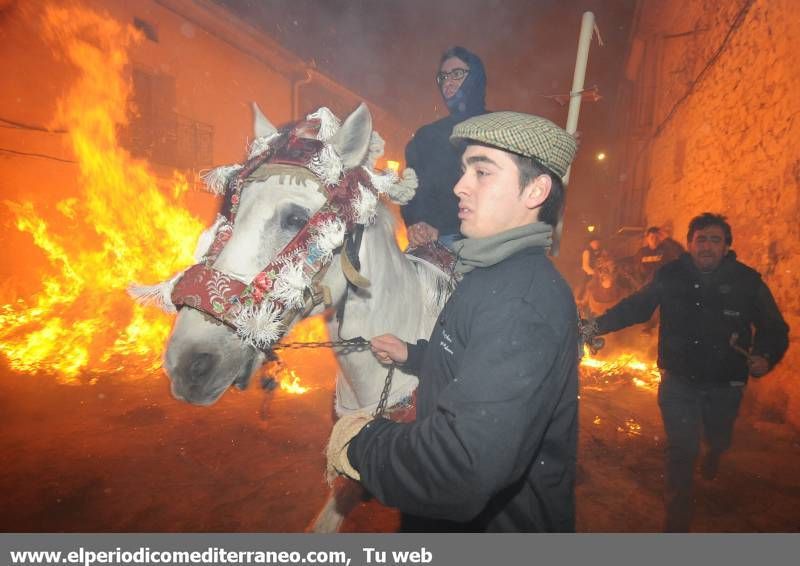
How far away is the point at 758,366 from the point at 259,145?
4930 mm

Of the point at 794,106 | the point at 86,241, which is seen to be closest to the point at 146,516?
the point at 86,241

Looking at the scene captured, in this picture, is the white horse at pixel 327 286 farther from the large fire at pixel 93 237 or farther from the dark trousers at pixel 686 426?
the large fire at pixel 93 237

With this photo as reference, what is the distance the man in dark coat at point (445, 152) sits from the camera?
4.15 meters

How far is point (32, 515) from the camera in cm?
429

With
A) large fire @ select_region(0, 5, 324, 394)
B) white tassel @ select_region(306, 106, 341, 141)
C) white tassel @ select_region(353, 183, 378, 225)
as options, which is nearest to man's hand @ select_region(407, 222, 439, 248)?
white tassel @ select_region(353, 183, 378, 225)

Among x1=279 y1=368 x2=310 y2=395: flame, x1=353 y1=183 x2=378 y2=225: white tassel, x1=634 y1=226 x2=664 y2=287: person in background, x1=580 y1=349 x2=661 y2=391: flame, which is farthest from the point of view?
x1=634 y1=226 x2=664 y2=287: person in background

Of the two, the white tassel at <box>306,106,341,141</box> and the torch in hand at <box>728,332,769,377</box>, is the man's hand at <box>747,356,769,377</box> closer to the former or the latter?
the torch in hand at <box>728,332,769,377</box>

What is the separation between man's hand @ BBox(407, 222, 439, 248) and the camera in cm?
362

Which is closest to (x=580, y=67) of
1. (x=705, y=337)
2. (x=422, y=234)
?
(x=422, y=234)

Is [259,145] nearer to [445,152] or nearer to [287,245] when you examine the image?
[287,245]

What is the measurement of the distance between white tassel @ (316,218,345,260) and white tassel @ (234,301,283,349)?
0.42 metres

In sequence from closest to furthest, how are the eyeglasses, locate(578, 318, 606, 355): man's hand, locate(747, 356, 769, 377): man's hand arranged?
1. locate(578, 318, 606, 355): man's hand
2. locate(747, 356, 769, 377): man's hand
3. the eyeglasses

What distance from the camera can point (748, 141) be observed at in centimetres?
771

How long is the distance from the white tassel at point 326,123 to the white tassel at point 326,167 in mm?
174
